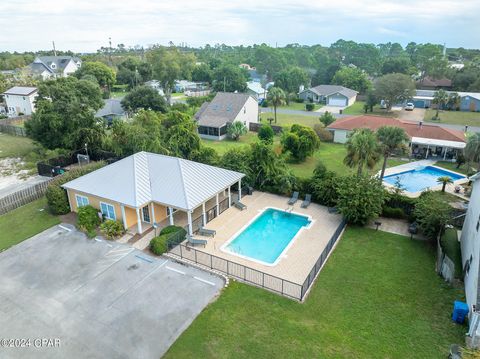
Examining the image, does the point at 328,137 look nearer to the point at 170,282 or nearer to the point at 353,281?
the point at 353,281

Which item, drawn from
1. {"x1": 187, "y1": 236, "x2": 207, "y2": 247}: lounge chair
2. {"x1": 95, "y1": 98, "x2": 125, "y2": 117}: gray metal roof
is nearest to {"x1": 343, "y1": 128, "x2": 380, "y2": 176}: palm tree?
{"x1": 187, "y1": 236, "x2": 207, "y2": 247}: lounge chair

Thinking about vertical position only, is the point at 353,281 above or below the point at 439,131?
below

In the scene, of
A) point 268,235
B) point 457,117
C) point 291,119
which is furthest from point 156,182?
point 457,117

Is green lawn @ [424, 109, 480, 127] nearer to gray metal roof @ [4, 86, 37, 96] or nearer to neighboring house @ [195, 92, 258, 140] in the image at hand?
neighboring house @ [195, 92, 258, 140]

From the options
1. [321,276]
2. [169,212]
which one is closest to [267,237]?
[321,276]

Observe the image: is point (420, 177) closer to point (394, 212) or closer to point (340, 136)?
point (394, 212)

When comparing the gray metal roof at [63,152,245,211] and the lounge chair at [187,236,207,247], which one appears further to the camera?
the gray metal roof at [63,152,245,211]
